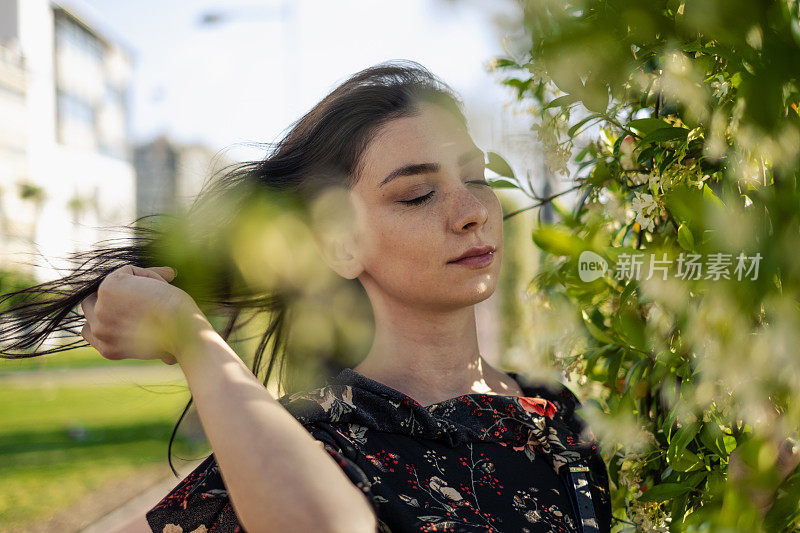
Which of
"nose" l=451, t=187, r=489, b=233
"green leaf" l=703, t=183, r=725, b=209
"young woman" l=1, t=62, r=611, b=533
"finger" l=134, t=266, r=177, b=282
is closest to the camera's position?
"green leaf" l=703, t=183, r=725, b=209

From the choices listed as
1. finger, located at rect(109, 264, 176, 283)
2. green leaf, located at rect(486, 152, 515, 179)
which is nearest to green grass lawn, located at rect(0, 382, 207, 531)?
finger, located at rect(109, 264, 176, 283)

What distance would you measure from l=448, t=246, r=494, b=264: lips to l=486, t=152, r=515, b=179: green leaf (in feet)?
0.59

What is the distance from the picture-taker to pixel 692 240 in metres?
0.94

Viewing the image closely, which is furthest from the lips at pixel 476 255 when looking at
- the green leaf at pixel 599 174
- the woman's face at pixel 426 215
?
the green leaf at pixel 599 174

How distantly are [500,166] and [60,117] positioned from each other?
30.3 meters

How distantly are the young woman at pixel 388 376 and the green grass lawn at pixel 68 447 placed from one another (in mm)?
3150

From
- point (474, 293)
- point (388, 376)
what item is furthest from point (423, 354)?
point (474, 293)

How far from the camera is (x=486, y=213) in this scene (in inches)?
61.4

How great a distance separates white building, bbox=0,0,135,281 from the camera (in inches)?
887

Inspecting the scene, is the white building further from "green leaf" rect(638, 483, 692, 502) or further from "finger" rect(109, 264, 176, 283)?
"green leaf" rect(638, 483, 692, 502)

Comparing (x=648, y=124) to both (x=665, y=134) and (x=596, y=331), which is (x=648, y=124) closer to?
(x=665, y=134)

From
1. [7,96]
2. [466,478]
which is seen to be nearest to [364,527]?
[466,478]

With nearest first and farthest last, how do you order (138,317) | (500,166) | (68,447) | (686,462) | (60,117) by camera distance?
(686,462), (138,317), (500,166), (68,447), (60,117)

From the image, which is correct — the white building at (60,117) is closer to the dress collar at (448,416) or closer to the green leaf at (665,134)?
the dress collar at (448,416)
